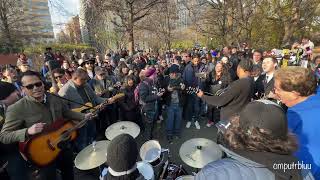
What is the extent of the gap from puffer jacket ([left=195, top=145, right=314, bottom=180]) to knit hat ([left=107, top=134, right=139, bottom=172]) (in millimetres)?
640

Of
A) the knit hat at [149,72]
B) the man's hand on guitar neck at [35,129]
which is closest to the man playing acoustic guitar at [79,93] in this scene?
the man's hand on guitar neck at [35,129]

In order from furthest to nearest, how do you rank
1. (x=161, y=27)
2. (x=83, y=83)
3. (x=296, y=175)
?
(x=161, y=27) → (x=83, y=83) → (x=296, y=175)

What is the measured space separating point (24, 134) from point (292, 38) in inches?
938

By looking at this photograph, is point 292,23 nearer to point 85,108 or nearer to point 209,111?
point 209,111

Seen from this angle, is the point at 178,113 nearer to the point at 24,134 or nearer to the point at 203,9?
the point at 24,134

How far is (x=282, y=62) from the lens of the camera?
10727 mm

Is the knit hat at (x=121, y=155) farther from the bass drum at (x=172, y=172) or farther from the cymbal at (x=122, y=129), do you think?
the cymbal at (x=122, y=129)

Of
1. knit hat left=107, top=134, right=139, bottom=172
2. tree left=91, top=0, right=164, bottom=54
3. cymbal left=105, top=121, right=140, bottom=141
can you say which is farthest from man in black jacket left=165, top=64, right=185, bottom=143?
tree left=91, top=0, right=164, bottom=54

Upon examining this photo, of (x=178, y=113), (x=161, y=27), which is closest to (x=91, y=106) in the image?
(x=178, y=113)

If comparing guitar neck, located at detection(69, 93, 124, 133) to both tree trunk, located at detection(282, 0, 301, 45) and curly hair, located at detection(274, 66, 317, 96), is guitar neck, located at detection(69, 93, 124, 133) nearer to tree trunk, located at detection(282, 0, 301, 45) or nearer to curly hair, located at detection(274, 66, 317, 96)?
curly hair, located at detection(274, 66, 317, 96)

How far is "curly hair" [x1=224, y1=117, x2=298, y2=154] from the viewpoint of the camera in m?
1.58

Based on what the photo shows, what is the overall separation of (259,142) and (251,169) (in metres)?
0.17

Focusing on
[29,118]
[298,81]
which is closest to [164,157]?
[29,118]

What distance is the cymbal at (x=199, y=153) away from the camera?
3548mm
